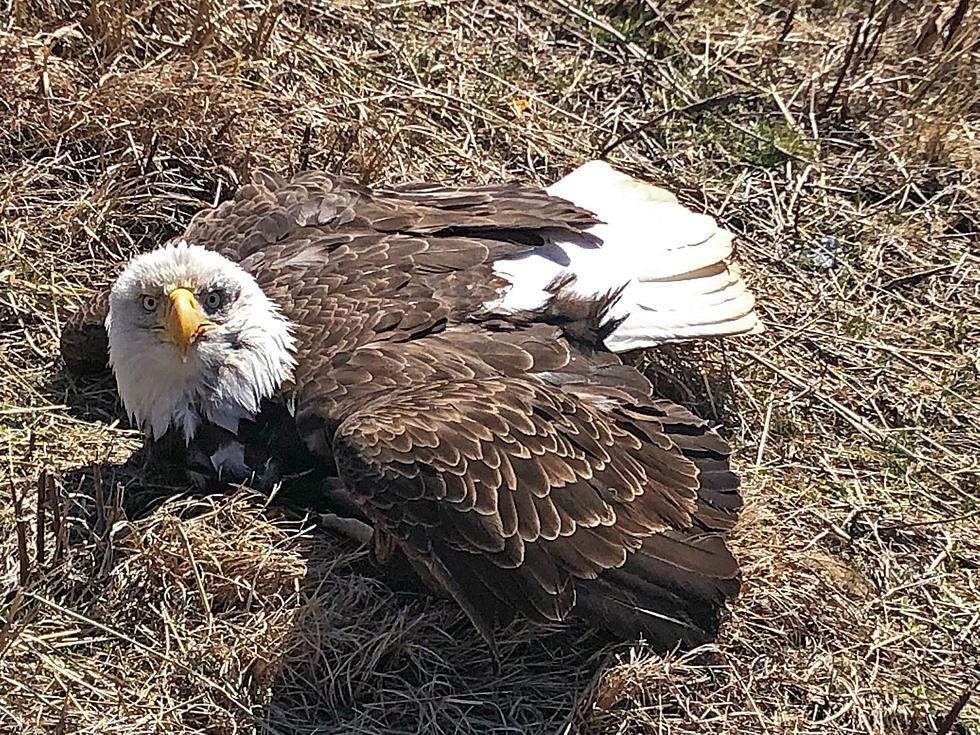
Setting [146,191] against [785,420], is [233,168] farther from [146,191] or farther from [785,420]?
[785,420]

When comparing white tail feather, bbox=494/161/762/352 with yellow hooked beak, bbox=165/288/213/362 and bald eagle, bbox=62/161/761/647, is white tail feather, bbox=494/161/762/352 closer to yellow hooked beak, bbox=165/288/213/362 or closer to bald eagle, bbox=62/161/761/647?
bald eagle, bbox=62/161/761/647

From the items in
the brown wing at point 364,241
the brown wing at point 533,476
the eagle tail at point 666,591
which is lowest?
the eagle tail at point 666,591

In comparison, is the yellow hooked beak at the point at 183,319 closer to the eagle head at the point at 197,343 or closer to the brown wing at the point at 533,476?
the eagle head at the point at 197,343

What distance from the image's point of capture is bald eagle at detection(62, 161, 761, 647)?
11.3 ft

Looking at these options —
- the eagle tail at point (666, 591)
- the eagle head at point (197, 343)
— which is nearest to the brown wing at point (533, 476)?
the eagle tail at point (666, 591)

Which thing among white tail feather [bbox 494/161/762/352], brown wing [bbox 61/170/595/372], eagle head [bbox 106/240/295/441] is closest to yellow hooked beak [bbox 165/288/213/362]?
eagle head [bbox 106/240/295/441]

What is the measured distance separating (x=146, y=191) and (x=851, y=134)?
104 inches

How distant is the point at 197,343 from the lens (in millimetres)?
3781

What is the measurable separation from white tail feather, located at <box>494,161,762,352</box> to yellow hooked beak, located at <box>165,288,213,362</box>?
84 centimetres

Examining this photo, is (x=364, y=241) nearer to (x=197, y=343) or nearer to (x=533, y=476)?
(x=197, y=343)

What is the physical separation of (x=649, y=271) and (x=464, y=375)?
2.84 feet

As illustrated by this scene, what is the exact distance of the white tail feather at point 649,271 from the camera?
4.17m

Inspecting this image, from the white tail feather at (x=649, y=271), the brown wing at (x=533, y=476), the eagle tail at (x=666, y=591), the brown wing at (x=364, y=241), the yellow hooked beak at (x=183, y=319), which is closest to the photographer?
the brown wing at (x=533, y=476)

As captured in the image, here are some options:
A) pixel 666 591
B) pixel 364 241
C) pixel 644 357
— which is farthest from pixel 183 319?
pixel 644 357
